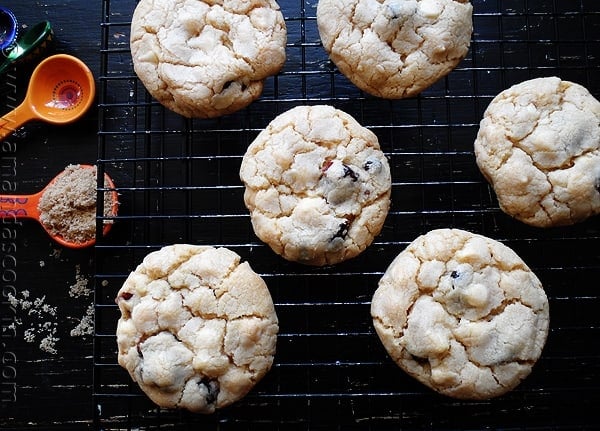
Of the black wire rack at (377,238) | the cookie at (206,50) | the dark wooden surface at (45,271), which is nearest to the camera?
the cookie at (206,50)

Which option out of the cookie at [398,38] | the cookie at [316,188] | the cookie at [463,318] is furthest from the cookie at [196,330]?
the cookie at [398,38]

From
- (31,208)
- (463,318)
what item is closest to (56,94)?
(31,208)

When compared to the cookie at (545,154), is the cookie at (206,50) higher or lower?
higher

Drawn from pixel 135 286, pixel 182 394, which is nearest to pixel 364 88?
pixel 135 286

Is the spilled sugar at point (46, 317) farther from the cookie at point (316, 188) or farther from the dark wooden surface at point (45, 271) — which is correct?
the cookie at point (316, 188)

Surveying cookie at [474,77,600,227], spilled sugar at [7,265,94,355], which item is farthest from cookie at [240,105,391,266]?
spilled sugar at [7,265,94,355]

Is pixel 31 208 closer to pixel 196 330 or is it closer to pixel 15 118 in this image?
pixel 15 118

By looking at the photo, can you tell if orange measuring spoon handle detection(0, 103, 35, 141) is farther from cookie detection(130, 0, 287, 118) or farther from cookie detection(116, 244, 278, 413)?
cookie detection(116, 244, 278, 413)
